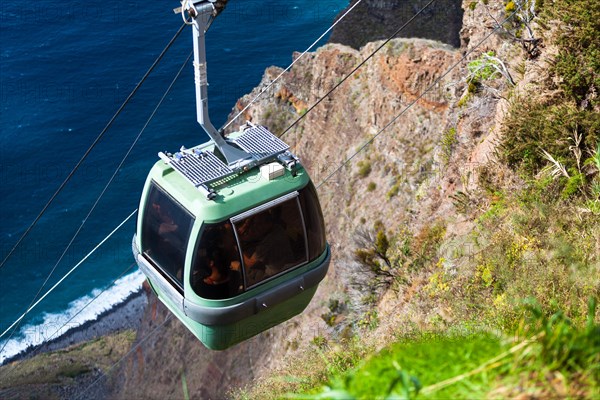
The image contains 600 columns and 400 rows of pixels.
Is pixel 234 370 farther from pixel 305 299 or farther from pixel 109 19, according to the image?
pixel 109 19

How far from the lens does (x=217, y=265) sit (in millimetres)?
9016

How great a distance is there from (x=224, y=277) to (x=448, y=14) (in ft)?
144

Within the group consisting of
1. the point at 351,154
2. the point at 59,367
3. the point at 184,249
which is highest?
the point at 184,249

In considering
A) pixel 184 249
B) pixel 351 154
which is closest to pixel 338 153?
pixel 351 154

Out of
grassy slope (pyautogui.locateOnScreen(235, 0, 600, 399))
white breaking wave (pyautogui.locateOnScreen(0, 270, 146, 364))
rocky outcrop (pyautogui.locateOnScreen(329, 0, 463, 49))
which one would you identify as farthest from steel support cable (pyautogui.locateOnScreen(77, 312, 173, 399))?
grassy slope (pyautogui.locateOnScreen(235, 0, 600, 399))

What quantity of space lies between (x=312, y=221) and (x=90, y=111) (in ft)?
165

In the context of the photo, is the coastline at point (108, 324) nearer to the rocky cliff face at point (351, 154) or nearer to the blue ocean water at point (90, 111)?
the blue ocean water at point (90, 111)

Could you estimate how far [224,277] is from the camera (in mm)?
9164

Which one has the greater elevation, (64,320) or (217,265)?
(217,265)

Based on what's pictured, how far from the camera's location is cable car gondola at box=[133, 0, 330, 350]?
8.96 m

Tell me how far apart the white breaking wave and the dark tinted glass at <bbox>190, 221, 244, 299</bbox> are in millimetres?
39539

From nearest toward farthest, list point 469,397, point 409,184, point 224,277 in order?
point 469,397
point 224,277
point 409,184

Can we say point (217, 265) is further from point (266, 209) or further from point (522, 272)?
point (522, 272)

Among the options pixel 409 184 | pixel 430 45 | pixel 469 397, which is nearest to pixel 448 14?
pixel 430 45
